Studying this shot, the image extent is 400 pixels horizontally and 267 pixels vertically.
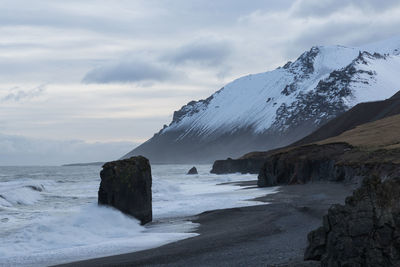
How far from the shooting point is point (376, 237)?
1252cm

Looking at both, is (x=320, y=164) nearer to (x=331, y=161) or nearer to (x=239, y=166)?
(x=331, y=161)

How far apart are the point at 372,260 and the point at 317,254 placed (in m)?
2.09

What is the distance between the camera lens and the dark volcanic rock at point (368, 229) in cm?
1240

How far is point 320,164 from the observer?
61906mm

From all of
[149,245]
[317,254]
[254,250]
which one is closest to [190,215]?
[149,245]

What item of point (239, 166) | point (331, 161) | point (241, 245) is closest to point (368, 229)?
point (241, 245)

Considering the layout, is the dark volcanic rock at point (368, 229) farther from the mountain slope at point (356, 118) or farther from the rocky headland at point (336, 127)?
the mountain slope at point (356, 118)

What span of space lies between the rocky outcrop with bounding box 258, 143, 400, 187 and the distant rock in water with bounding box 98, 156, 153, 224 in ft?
70.3

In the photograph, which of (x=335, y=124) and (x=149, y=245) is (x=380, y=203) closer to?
(x=149, y=245)

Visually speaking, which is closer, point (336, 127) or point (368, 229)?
point (368, 229)

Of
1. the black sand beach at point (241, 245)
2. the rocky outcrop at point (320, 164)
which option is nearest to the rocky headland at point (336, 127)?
the rocky outcrop at point (320, 164)

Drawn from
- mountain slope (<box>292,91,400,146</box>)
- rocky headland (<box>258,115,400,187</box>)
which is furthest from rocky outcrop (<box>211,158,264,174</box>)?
rocky headland (<box>258,115,400,187</box>)

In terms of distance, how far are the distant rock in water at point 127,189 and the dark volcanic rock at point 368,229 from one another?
17891mm

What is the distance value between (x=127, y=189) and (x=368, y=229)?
65.5 feet
